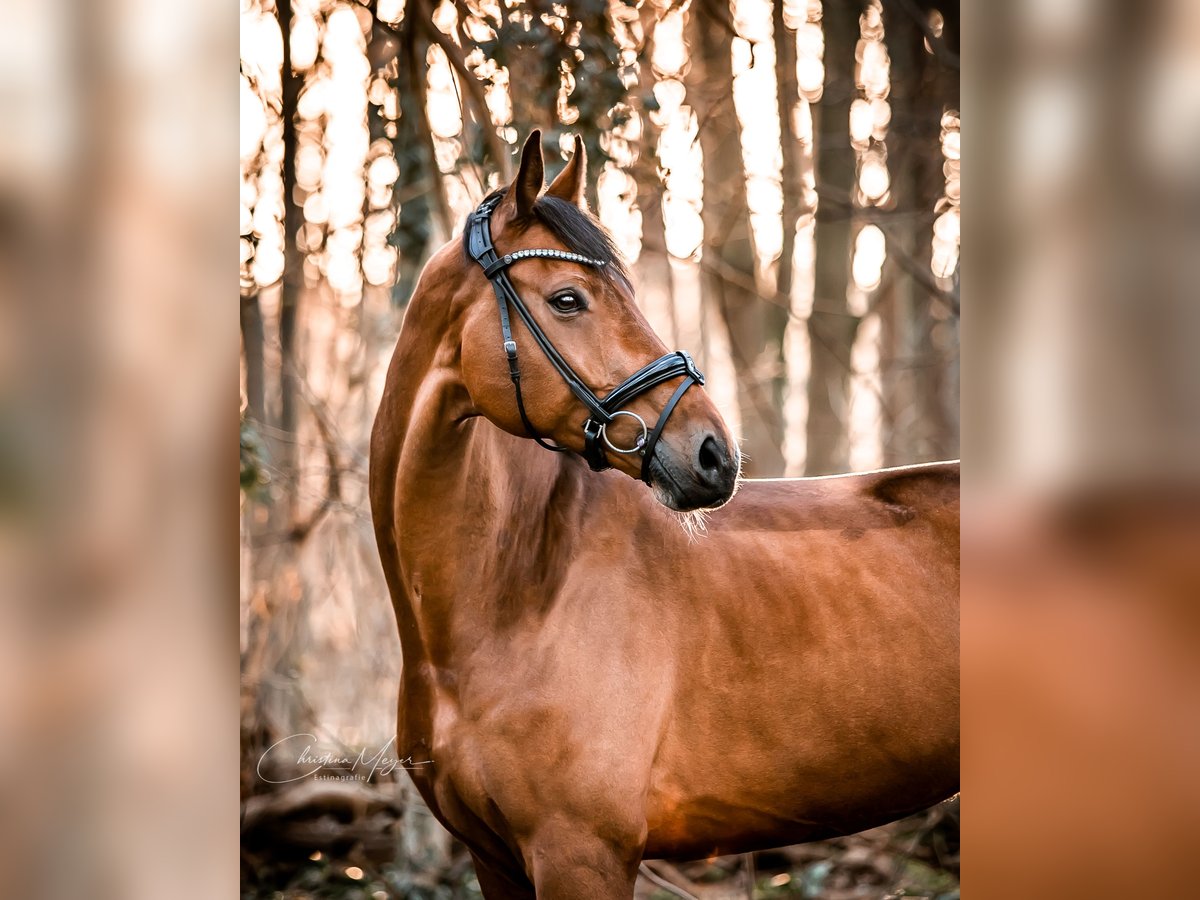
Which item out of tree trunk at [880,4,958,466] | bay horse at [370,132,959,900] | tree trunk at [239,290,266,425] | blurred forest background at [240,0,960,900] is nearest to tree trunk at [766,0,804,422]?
blurred forest background at [240,0,960,900]

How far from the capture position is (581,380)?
1.96m

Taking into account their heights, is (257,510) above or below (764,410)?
below

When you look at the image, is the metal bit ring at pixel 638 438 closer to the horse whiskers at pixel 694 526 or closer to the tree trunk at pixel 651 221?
the horse whiskers at pixel 694 526

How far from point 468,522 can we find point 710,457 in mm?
633

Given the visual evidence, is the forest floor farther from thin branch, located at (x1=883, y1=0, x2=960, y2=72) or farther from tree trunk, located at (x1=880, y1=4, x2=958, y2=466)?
thin branch, located at (x1=883, y1=0, x2=960, y2=72)

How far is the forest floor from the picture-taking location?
2395mm

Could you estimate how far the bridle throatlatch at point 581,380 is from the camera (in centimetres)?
192

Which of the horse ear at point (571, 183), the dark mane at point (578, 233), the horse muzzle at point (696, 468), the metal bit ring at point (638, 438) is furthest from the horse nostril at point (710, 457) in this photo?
the horse ear at point (571, 183)

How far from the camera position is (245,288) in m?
2.43

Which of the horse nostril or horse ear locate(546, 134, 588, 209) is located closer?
the horse nostril
